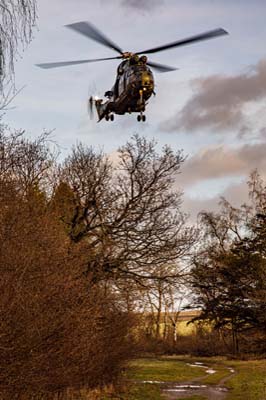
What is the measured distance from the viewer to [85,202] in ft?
89.4

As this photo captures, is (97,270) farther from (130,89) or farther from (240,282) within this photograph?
(240,282)

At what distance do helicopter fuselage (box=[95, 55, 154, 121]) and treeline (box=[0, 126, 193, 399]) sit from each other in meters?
3.79

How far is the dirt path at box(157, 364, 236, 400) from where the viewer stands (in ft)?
81.7

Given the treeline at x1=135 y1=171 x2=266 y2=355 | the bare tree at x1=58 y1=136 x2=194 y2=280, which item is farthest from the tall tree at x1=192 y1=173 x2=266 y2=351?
the bare tree at x1=58 y1=136 x2=194 y2=280

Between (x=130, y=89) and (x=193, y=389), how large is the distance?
45.3 ft

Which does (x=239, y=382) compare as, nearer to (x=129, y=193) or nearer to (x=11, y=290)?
(x=129, y=193)

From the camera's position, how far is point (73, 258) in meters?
15.5

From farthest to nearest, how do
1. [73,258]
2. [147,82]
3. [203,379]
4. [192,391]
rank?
[203,379], [192,391], [147,82], [73,258]

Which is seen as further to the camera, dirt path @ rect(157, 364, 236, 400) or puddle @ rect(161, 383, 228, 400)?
dirt path @ rect(157, 364, 236, 400)

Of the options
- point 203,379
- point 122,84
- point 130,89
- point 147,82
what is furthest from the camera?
point 203,379

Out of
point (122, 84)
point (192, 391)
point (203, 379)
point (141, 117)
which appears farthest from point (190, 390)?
point (122, 84)

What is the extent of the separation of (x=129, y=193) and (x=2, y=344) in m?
17.5

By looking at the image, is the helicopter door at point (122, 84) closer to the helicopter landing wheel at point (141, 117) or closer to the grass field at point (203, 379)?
the helicopter landing wheel at point (141, 117)

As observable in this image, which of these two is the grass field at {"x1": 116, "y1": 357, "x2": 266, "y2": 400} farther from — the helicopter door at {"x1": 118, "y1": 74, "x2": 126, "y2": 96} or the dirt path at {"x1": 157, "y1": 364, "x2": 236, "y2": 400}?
the helicopter door at {"x1": 118, "y1": 74, "x2": 126, "y2": 96}
